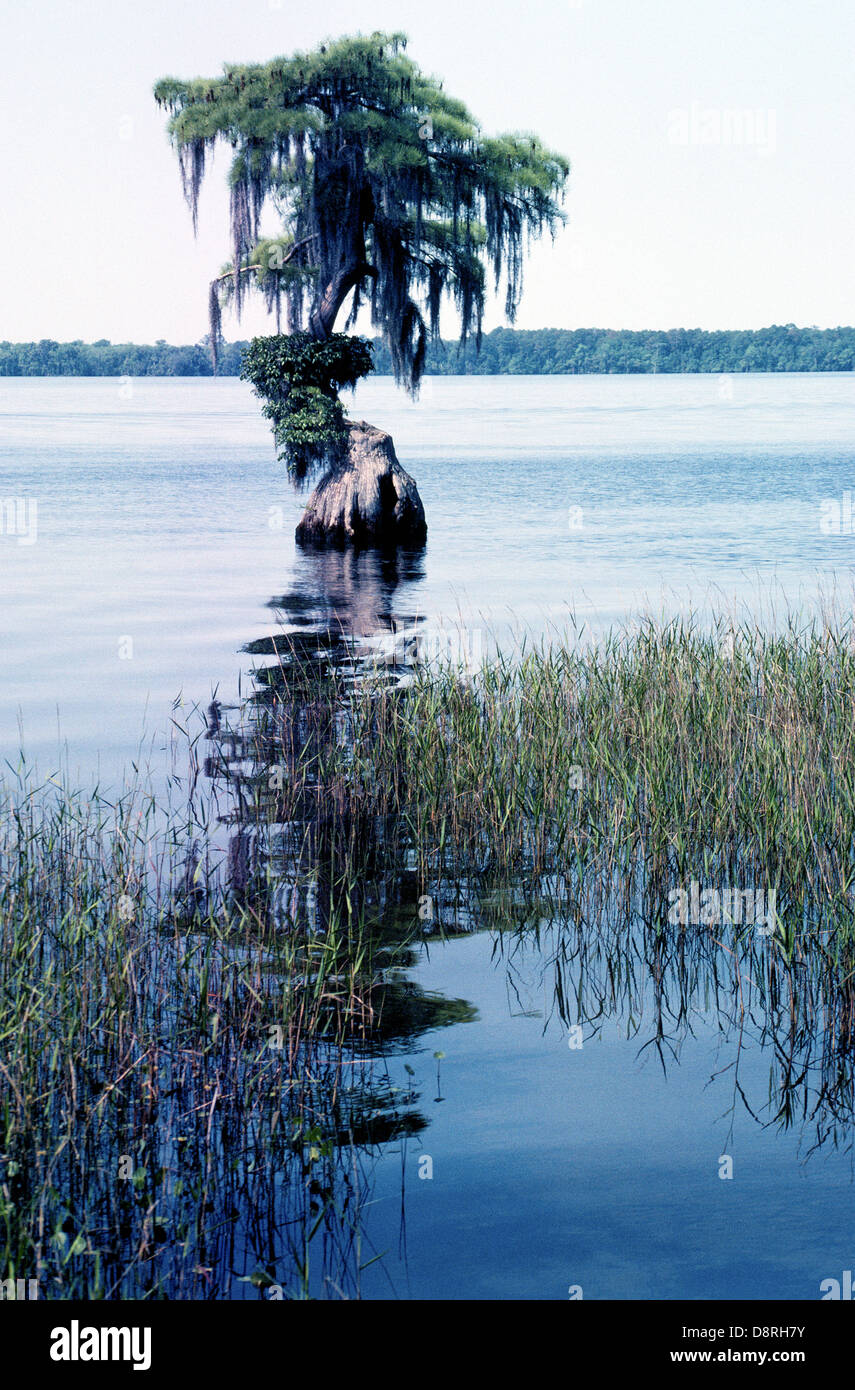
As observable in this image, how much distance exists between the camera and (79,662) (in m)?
16.5

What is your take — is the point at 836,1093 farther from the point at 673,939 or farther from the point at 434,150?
the point at 434,150

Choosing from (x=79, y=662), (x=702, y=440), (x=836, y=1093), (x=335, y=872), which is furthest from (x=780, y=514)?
(x=702, y=440)

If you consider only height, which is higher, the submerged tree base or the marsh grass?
the submerged tree base

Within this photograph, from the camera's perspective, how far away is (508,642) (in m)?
16.8

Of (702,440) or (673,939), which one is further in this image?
(702,440)

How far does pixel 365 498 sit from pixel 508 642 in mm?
10915

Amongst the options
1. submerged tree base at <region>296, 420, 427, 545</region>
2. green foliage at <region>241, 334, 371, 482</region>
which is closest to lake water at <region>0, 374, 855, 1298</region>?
submerged tree base at <region>296, 420, 427, 545</region>

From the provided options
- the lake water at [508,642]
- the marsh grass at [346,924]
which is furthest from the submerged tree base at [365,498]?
Answer: the marsh grass at [346,924]

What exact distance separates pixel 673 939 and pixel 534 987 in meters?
0.80

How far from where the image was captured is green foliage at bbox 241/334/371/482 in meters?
26.0

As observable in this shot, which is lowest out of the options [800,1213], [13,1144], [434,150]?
[800,1213]

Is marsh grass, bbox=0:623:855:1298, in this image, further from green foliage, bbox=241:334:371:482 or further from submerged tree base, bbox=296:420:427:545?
submerged tree base, bbox=296:420:427:545

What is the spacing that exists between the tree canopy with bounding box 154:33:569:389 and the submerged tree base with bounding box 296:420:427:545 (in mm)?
1998

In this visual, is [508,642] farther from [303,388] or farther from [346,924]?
[303,388]
